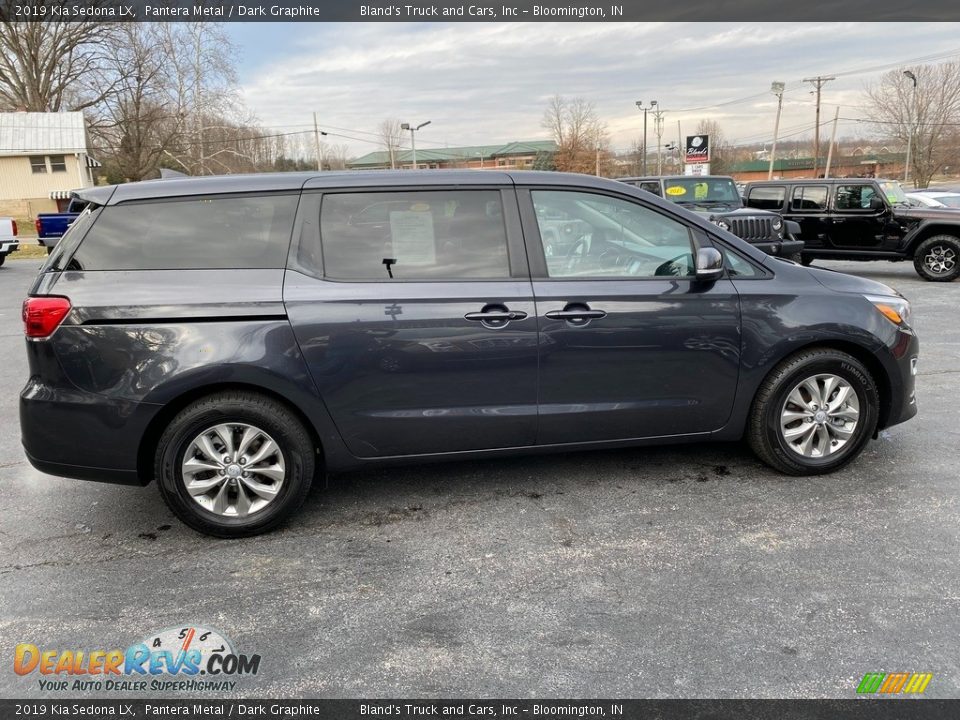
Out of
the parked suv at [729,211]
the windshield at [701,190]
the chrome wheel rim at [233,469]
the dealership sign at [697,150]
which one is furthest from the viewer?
the dealership sign at [697,150]

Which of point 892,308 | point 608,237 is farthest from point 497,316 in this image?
point 892,308

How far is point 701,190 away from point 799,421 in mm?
10796

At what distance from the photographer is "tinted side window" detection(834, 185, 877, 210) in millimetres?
12555

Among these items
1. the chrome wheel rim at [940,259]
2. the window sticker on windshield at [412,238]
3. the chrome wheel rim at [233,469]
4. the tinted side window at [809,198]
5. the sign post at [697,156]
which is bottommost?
the chrome wheel rim at [233,469]

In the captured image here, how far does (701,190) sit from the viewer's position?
45.3 feet

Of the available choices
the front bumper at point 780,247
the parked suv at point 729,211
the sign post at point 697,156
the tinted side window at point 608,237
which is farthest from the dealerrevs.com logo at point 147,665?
the sign post at point 697,156

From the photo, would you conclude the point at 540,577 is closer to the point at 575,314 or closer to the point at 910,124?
the point at 575,314

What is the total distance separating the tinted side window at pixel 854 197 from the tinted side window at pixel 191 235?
39.8 feet

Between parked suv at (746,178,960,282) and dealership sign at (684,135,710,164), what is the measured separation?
2616 centimetres

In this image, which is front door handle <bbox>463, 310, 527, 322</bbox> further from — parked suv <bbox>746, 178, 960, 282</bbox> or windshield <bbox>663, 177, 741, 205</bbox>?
parked suv <bbox>746, 178, 960, 282</bbox>

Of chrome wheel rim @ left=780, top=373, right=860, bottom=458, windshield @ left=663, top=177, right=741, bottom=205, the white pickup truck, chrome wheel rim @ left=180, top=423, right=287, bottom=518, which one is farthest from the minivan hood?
the white pickup truck

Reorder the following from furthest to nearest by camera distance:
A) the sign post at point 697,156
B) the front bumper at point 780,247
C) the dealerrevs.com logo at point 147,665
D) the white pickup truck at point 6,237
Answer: the sign post at point 697,156 → the white pickup truck at point 6,237 → the front bumper at point 780,247 → the dealerrevs.com logo at point 147,665

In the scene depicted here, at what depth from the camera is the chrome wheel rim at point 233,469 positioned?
343 cm

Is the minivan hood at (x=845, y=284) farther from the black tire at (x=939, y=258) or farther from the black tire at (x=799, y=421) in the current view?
the black tire at (x=939, y=258)
